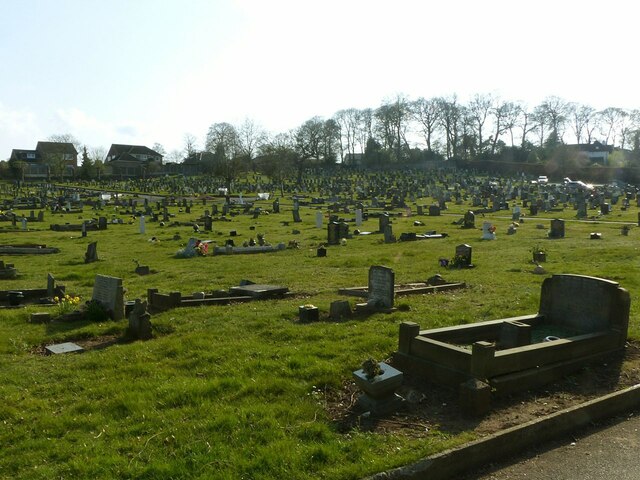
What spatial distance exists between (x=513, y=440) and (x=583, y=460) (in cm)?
66

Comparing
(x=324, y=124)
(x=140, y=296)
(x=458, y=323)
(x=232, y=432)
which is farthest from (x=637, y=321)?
(x=324, y=124)

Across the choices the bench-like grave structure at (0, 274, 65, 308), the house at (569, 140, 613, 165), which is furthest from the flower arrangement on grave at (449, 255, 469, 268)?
the house at (569, 140, 613, 165)

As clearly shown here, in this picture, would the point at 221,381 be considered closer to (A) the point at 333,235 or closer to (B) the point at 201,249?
(B) the point at 201,249

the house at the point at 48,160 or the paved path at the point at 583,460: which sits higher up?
the house at the point at 48,160

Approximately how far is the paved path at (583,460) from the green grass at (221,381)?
1.80ft

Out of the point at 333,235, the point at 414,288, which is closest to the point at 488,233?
the point at 333,235

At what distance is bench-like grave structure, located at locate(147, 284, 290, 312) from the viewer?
38.0 ft

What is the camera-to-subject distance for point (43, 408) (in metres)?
6.43

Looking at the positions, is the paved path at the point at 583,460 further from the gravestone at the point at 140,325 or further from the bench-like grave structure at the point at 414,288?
the bench-like grave structure at the point at 414,288

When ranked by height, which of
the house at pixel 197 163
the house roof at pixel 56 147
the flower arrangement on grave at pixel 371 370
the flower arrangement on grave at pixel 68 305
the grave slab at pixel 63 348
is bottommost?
the grave slab at pixel 63 348

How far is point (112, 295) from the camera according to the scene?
10781mm

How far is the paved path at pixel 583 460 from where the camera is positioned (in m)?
5.29

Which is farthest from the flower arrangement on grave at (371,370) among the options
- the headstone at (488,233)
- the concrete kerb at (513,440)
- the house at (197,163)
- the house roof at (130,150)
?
the house roof at (130,150)

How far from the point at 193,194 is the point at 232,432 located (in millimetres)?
65204
